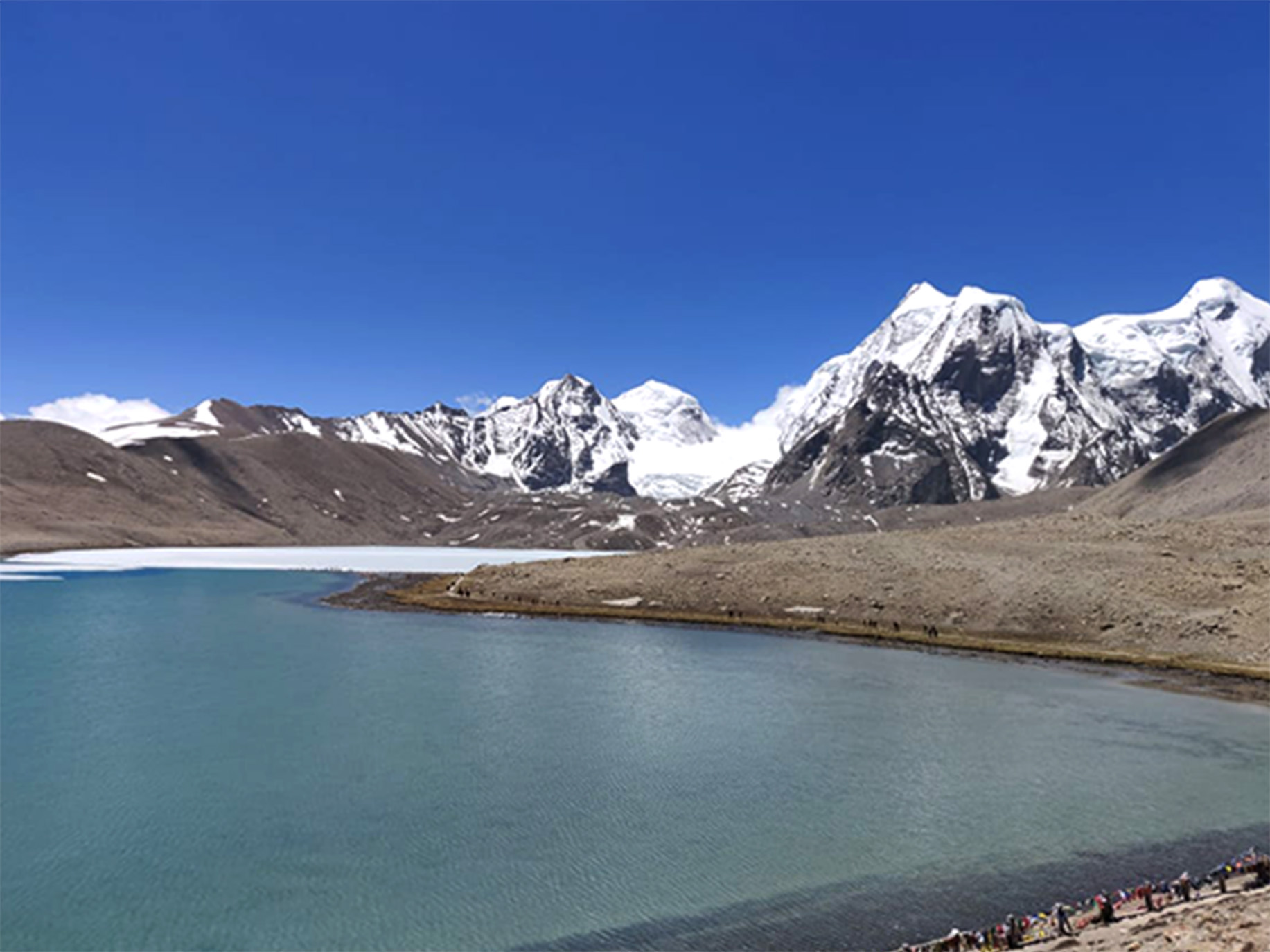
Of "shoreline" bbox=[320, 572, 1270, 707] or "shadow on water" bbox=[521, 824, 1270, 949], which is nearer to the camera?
"shadow on water" bbox=[521, 824, 1270, 949]

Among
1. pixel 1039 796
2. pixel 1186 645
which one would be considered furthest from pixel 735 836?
pixel 1186 645

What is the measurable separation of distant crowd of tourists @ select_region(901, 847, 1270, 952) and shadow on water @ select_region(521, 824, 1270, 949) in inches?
28.1

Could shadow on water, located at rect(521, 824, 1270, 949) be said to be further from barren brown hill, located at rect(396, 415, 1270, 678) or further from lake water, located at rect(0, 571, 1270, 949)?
barren brown hill, located at rect(396, 415, 1270, 678)

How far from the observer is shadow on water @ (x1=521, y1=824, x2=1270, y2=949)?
74.8ft

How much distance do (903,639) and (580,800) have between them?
5641cm

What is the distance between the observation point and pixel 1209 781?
126 feet

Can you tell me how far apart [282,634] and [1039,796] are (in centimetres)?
7028

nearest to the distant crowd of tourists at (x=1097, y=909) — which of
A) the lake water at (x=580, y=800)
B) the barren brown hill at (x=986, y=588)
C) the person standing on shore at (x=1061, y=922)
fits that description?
the person standing on shore at (x=1061, y=922)

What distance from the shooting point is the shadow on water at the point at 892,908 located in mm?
22812

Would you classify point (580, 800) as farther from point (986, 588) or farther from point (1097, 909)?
point (986, 588)

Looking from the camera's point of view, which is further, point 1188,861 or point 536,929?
point 1188,861

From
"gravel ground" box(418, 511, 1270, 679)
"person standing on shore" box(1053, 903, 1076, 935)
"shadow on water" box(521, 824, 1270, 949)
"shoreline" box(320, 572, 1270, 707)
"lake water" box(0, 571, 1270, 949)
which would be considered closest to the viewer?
"person standing on shore" box(1053, 903, 1076, 935)

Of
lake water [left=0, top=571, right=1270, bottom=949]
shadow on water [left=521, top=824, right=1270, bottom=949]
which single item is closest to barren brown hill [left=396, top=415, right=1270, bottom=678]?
lake water [left=0, top=571, right=1270, bottom=949]

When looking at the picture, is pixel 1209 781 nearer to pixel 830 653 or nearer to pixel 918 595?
pixel 830 653
